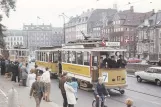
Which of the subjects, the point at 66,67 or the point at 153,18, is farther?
the point at 153,18

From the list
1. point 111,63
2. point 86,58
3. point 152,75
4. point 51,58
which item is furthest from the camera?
point 51,58

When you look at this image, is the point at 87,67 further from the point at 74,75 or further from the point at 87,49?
the point at 74,75

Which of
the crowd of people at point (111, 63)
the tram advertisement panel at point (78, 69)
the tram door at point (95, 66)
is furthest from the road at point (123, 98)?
the crowd of people at point (111, 63)

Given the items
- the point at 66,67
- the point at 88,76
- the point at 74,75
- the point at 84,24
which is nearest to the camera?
the point at 88,76

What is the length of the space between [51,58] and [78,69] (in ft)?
32.3

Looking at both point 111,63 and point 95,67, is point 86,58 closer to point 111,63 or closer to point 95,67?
point 95,67

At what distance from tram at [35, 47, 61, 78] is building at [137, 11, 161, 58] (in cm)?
4755

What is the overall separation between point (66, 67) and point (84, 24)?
107m

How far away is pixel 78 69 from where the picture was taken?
25.0 meters

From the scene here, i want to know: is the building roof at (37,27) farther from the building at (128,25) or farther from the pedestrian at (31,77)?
the pedestrian at (31,77)

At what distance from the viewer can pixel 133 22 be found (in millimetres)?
103875

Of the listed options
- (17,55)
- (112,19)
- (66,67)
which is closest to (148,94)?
(66,67)

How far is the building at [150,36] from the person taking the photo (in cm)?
8244

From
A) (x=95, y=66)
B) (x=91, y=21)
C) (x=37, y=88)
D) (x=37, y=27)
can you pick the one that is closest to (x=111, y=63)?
(x=95, y=66)
